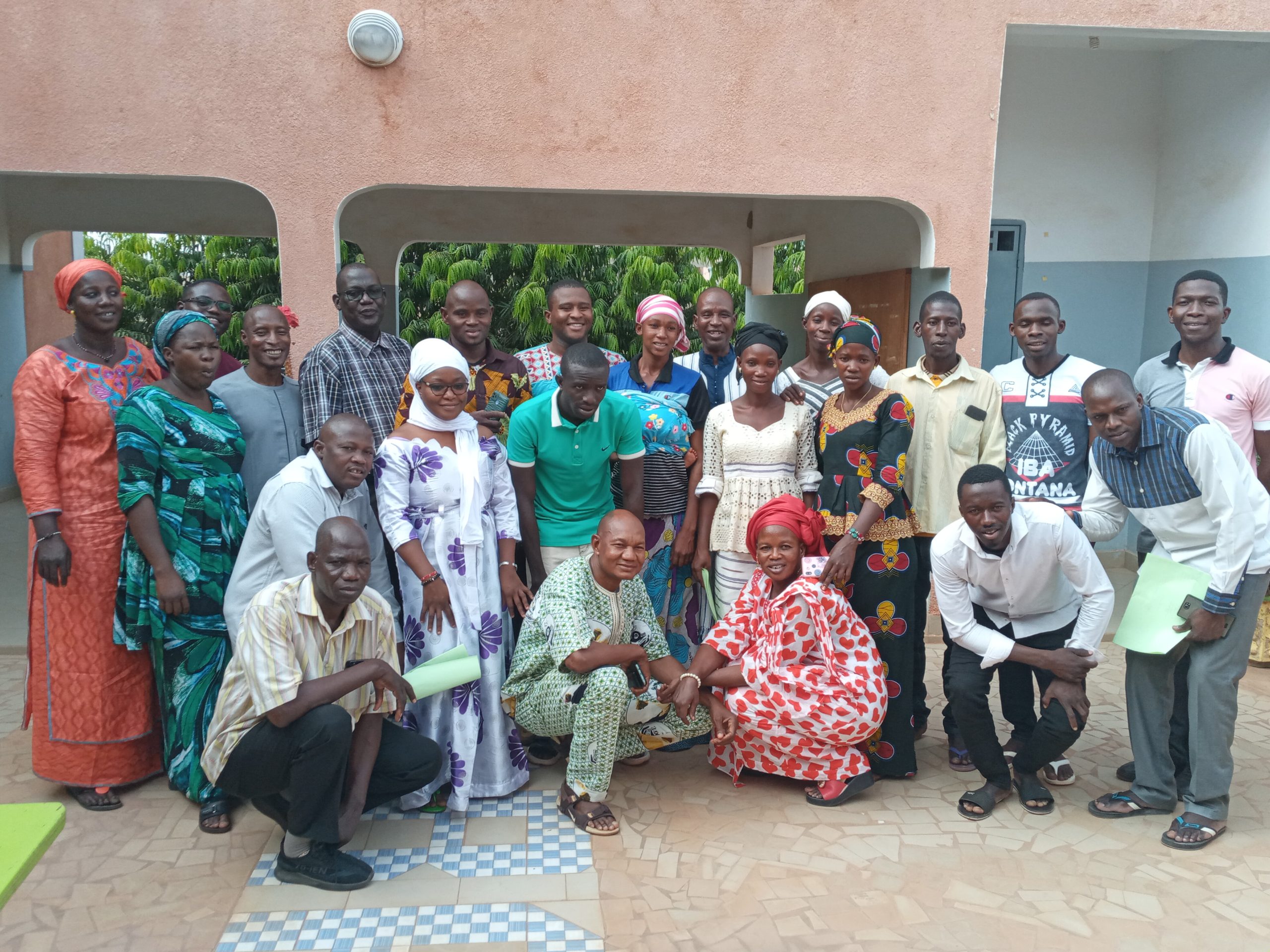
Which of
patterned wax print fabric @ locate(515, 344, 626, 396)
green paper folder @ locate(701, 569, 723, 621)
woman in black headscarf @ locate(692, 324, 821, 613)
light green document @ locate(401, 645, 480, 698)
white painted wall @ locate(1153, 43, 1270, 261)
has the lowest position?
light green document @ locate(401, 645, 480, 698)

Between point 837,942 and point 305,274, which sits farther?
point 305,274

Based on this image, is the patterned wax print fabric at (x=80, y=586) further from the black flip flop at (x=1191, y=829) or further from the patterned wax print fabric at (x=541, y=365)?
the black flip flop at (x=1191, y=829)

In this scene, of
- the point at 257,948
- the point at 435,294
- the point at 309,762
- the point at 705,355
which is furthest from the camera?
the point at 435,294

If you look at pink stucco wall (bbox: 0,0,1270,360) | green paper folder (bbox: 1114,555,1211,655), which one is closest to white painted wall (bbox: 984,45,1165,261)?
pink stucco wall (bbox: 0,0,1270,360)

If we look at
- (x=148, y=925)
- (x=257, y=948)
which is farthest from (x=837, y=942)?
(x=148, y=925)

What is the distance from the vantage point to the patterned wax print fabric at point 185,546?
3277 mm

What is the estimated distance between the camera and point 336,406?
3648mm

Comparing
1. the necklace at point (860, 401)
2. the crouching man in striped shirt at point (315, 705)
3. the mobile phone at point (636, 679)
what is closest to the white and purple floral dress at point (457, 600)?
the crouching man in striped shirt at point (315, 705)

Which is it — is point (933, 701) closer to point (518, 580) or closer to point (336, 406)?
point (518, 580)

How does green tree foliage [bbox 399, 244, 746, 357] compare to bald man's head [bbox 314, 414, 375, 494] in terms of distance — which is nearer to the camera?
bald man's head [bbox 314, 414, 375, 494]

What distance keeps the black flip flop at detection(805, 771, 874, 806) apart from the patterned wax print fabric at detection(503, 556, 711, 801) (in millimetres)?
536

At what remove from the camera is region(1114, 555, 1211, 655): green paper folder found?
3.32 meters

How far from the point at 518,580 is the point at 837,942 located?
1654mm

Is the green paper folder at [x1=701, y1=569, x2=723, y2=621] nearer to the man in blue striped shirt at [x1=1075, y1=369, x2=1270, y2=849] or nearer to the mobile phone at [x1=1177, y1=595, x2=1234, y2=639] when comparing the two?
the man in blue striped shirt at [x1=1075, y1=369, x2=1270, y2=849]
